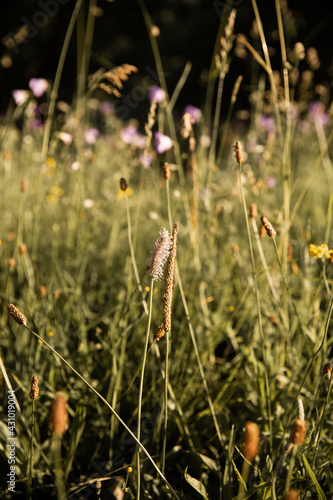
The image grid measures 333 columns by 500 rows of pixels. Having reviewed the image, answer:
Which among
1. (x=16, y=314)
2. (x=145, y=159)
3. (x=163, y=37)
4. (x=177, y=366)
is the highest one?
(x=163, y=37)

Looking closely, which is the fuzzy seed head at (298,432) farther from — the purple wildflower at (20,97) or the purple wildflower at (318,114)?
the purple wildflower at (20,97)

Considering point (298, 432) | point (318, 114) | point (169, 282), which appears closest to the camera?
point (298, 432)

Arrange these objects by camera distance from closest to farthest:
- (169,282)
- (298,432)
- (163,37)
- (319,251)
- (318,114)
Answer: (298,432) → (169,282) → (319,251) → (318,114) → (163,37)

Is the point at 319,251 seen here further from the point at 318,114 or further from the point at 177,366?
the point at 318,114

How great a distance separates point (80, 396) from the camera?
3.21 ft

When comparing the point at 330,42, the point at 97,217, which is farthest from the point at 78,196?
the point at 330,42

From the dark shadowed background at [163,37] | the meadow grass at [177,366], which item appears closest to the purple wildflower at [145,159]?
the meadow grass at [177,366]

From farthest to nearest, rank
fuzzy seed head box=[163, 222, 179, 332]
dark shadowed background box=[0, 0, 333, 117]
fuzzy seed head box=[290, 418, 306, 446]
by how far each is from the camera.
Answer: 1. dark shadowed background box=[0, 0, 333, 117]
2. fuzzy seed head box=[163, 222, 179, 332]
3. fuzzy seed head box=[290, 418, 306, 446]

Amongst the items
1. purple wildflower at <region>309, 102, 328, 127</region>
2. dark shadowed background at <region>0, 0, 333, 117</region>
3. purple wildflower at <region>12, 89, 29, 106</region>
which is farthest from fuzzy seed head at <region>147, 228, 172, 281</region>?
dark shadowed background at <region>0, 0, 333, 117</region>

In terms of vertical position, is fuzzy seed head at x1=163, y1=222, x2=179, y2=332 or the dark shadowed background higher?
the dark shadowed background

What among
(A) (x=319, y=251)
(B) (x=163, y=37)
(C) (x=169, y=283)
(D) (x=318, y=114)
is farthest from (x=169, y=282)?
(B) (x=163, y=37)

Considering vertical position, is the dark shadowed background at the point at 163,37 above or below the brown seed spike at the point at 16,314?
above

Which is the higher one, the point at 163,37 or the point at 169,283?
the point at 163,37

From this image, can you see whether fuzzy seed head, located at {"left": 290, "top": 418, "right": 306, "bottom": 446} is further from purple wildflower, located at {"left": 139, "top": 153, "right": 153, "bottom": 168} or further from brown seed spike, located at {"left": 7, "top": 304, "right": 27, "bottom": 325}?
purple wildflower, located at {"left": 139, "top": 153, "right": 153, "bottom": 168}
